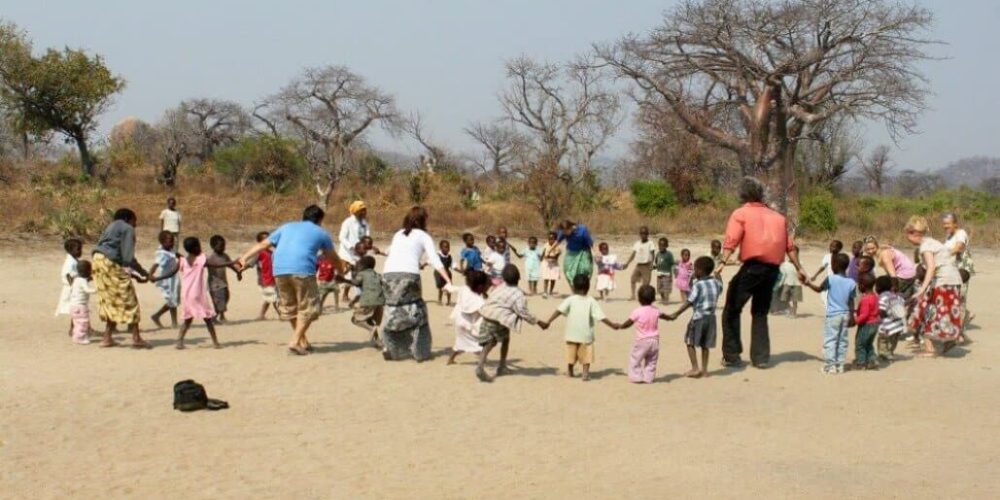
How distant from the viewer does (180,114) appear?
205 ft

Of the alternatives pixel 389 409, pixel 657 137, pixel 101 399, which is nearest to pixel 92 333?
pixel 101 399

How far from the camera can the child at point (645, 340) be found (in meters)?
9.45

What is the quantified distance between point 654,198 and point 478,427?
3254 cm

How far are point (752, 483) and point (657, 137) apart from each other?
4463 centimetres

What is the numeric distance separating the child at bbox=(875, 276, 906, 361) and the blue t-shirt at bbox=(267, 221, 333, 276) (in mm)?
5598

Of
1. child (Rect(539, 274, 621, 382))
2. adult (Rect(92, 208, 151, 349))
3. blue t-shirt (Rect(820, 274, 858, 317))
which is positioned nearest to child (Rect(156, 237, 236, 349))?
adult (Rect(92, 208, 151, 349))

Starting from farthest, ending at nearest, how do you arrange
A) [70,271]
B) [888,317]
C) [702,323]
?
[70,271] → [888,317] → [702,323]

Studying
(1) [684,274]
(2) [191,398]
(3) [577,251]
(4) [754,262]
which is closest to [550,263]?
(3) [577,251]

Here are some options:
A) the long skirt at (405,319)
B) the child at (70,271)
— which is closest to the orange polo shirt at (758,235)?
the long skirt at (405,319)

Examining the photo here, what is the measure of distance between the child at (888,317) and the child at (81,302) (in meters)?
8.29

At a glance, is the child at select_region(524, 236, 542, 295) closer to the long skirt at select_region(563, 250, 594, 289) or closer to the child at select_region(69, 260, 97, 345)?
the long skirt at select_region(563, 250, 594, 289)

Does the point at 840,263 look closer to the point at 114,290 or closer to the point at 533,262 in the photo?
the point at 114,290

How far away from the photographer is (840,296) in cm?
1016

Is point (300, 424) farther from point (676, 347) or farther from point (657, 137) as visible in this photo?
point (657, 137)
